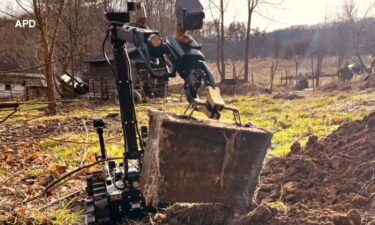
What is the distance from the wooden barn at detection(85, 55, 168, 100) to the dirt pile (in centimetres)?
2038

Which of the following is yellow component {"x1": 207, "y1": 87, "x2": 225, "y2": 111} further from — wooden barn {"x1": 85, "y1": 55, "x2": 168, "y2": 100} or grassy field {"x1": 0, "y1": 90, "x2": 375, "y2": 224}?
wooden barn {"x1": 85, "y1": 55, "x2": 168, "y2": 100}

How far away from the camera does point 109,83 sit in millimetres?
28609

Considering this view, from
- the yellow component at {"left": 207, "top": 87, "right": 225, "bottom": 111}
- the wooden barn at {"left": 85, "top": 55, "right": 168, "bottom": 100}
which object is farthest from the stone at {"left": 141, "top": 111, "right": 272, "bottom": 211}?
the wooden barn at {"left": 85, "top": 55, "right": 168, "bottom": 100}

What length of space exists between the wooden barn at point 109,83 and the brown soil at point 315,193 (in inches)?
816

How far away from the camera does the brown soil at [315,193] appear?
118 inches

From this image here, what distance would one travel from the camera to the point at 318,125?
922cm

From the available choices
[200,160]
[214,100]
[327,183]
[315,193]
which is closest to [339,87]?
[327,183]

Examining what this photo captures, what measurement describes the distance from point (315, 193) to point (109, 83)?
26210mm

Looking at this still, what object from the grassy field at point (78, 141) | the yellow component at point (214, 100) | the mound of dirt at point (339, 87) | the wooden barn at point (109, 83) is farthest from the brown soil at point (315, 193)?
the wooden barn at point (109, 83)

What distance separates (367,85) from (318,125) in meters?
14.3

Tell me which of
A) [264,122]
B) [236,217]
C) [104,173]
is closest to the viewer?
[236,217]

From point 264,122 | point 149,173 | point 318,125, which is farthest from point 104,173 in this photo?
point 264,122

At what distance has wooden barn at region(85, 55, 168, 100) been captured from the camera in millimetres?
26125

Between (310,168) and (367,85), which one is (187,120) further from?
(367,85)
